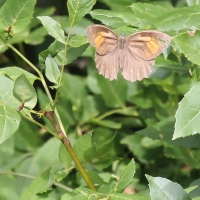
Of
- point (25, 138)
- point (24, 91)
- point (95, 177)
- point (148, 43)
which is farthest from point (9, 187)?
point (148, 43)

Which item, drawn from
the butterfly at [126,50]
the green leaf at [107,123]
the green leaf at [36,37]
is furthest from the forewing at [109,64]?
the green leaf at [36,37]

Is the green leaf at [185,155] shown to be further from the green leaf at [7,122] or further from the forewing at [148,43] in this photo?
the green leaf at [7,122]

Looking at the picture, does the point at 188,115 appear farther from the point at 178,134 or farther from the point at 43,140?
the point at 43,140

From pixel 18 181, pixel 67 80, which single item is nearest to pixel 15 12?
pixel 18 181

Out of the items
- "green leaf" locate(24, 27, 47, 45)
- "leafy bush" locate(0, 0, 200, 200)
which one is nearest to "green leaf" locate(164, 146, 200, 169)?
"leafy bush" locate(0, 0, 200, 200)

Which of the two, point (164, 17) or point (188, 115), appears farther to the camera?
point (164, 17)

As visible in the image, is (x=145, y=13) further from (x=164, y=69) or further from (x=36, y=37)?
(x=36, y=37)
